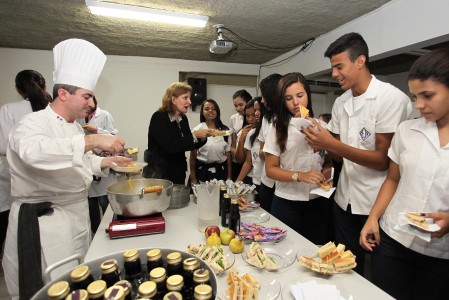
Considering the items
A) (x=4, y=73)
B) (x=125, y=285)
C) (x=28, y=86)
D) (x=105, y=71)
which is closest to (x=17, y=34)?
(x=4, y=73)

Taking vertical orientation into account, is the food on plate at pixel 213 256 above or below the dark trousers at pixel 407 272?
above

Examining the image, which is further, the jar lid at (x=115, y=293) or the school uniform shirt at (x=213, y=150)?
the school uniform shirt at (x=213, y=150)

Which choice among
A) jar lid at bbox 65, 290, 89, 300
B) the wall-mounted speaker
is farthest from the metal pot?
the wall-mounted speaker

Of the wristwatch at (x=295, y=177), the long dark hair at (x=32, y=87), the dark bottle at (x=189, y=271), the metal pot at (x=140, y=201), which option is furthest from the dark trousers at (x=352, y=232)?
the long dark hair at (x=32, y=87)

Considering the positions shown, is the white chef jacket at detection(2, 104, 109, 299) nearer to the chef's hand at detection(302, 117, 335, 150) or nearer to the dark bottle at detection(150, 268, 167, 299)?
the dark bottle at detection(150, 268, 167, 299)

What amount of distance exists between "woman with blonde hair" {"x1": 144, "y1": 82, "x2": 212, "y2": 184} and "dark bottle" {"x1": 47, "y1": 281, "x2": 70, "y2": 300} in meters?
1.89

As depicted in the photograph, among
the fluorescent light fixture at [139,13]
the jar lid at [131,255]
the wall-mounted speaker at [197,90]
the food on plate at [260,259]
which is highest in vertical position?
the fluorescent light fixture at [139,13]

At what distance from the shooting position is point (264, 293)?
909 millimetres

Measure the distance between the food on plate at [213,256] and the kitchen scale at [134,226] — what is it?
11.7 inches

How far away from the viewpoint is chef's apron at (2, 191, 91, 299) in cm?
133

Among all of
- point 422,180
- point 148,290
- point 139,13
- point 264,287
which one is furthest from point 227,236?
point 139,13

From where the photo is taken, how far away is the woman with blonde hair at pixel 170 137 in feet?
8.17

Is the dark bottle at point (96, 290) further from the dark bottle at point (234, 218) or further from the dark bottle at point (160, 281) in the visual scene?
the dark bottle at point (234, 218)

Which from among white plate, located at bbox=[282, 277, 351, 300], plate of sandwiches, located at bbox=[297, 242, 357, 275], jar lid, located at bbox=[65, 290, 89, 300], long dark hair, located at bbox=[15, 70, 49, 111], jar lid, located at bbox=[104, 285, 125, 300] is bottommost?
white plate, located at bbox=[282, 277, 351, 300]
